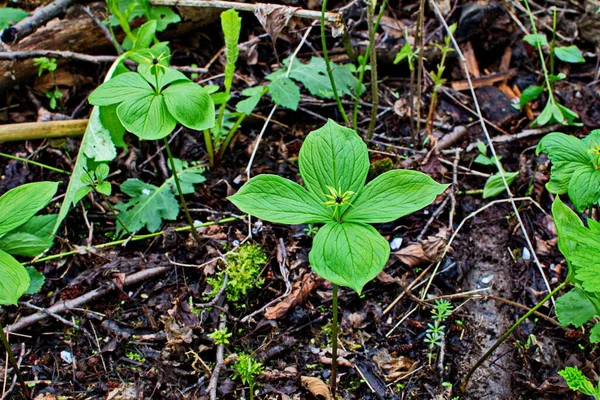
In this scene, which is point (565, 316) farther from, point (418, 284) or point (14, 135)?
point (14, 135)

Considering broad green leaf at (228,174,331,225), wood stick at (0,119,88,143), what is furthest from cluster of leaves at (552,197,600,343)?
wood stick at (0,119,88,143)

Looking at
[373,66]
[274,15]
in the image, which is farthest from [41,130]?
[373,66]

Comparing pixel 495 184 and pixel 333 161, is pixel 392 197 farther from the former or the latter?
pixel 495 184

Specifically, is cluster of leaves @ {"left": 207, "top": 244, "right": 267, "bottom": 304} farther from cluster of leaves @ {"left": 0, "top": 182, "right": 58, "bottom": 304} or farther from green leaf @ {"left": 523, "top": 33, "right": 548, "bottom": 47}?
green leaf @ {"left": 523, "top": 33, "right": 548, "bottom": 47}

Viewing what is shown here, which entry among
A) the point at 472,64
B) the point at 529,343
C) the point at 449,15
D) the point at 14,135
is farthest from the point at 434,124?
the point at 14,135

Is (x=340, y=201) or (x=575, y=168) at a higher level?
(x=340, y=201)
